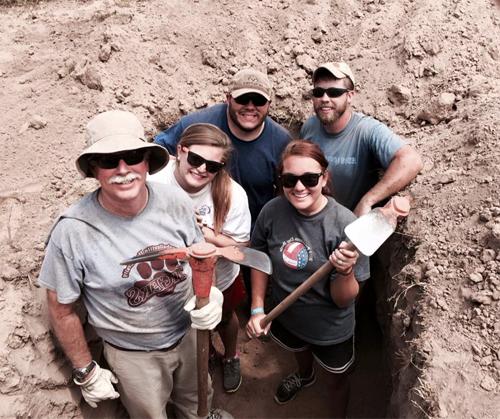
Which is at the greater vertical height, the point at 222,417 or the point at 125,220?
the point at 125,220

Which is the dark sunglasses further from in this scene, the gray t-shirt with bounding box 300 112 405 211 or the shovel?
the gray t-shirt with bounding box 300 112 405 211

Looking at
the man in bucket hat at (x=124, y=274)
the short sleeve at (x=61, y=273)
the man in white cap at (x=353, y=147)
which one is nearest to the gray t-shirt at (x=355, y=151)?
the man in white cap at (x=353, y=147)

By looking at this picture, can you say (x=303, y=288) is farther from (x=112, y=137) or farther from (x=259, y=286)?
(x=112, y=137)

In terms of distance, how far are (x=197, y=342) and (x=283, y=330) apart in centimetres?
83

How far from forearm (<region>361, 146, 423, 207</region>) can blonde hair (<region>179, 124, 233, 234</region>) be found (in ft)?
3.78

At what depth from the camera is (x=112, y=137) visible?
226cm

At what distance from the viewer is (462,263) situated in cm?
286

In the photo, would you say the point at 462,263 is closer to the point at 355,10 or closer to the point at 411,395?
the point at 411,395

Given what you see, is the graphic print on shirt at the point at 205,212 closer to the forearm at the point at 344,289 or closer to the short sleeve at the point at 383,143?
the forearm at the point at 344,289

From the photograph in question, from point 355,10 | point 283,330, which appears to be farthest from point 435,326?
point 355,10

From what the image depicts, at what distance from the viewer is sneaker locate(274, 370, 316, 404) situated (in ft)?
13.2

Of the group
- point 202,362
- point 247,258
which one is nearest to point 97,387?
point 202,362

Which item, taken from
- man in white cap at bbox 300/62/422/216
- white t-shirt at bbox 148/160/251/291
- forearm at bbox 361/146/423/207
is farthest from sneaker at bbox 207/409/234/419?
forearm at bbox 361/146/423/207

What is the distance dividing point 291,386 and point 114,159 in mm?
2797
